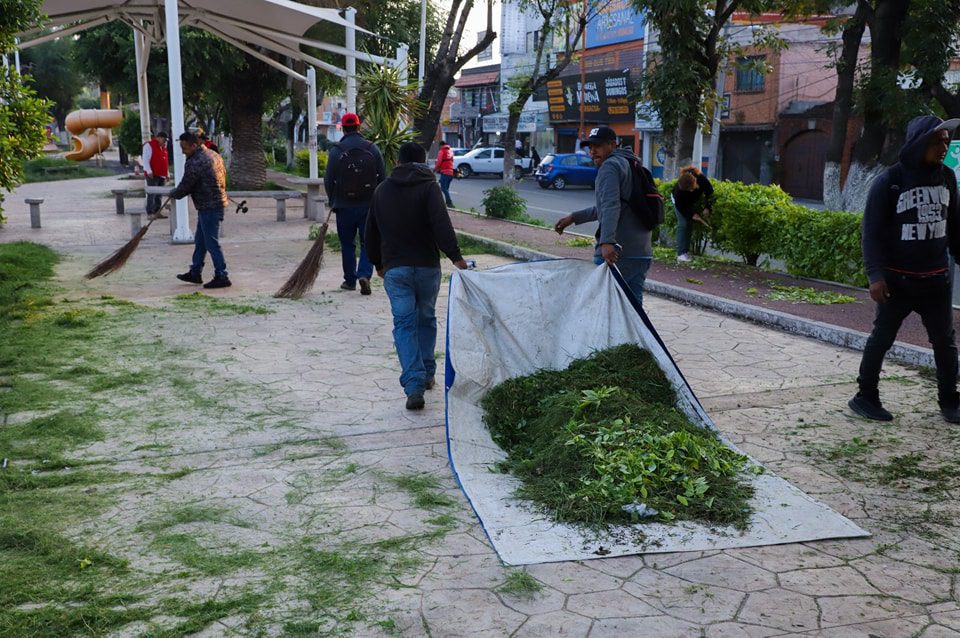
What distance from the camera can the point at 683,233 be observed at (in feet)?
41.9

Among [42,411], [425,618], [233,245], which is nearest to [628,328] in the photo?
[425,618]

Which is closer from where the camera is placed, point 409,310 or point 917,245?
point 917,245

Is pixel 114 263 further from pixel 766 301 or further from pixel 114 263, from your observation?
pixel 766 301

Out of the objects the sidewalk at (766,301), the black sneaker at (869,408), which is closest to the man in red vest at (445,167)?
the sidewalk at (766,301)

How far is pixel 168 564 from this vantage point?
3846 mm

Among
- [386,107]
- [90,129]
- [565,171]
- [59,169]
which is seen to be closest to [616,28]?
[565,171]

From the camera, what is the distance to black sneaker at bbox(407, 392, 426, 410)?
19.9 ft

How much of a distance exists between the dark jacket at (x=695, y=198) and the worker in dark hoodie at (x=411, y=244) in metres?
7.08

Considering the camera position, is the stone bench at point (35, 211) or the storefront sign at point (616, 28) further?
the storefront sign at point (616, 28)

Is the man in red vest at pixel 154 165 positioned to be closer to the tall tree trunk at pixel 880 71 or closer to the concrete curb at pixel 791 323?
the concrete curb at pixel 791 323

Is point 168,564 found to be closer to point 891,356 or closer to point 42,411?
point 42,411

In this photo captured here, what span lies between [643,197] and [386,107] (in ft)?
31.7

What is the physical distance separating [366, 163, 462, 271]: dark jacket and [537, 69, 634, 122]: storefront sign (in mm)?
36922

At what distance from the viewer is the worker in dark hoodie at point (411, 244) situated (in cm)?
606
